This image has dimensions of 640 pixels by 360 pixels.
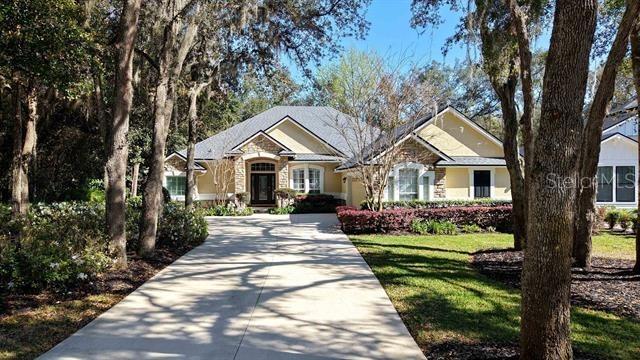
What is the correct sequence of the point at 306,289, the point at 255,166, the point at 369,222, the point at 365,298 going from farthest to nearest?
1. the point at 255,166
2. the point at 369,222
3. the point at 306,289
4. the point at 365,298

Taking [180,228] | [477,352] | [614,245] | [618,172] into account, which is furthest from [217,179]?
[477,352]

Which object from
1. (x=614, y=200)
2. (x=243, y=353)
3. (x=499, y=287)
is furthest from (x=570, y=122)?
(x=614, y=200)

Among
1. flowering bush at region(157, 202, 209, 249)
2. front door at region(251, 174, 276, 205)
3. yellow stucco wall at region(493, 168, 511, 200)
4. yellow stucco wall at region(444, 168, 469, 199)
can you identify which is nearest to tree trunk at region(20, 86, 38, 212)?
flowering bush at region(157, 202, 209, 249)

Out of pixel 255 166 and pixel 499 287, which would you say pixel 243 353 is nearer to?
pixel 499 287

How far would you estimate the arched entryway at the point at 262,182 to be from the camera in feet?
91.0

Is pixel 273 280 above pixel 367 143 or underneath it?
underneath

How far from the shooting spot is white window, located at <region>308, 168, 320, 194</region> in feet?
88.5

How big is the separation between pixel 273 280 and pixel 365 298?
2.00m

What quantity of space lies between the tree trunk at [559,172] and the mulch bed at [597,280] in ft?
11.2

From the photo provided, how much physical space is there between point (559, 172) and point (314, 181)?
23354 mm

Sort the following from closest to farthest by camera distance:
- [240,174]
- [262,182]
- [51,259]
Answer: [51,259] → [240,174] → [262,182]

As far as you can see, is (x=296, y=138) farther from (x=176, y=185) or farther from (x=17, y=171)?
(x=17, y=171)

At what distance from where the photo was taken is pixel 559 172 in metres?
3.89

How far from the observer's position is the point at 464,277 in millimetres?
8844
